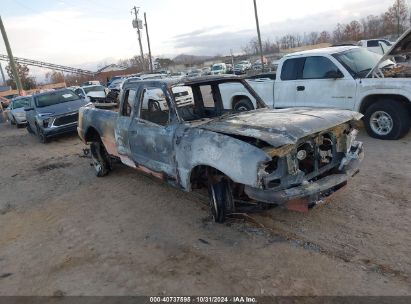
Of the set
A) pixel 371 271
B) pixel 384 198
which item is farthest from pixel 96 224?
pixel 384 198

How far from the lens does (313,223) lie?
14.6 feet

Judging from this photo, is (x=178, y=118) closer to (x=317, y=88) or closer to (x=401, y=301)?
(x=401, y=301)

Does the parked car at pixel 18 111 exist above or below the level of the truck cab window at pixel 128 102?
below

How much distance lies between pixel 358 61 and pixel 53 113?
30.3 ft

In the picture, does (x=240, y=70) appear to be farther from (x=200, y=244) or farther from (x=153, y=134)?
(x=200, y=244)

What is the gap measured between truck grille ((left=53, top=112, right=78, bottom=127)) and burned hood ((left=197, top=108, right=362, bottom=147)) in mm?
8807

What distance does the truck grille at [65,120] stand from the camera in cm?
1231

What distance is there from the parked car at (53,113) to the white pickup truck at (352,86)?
6.28 m

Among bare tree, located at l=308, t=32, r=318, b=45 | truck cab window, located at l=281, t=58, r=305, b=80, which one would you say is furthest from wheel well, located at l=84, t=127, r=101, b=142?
bare tree, located at l=308, t=32, r=318, b=45

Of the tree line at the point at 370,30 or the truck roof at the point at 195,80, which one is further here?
the tree line at the point at 370,30

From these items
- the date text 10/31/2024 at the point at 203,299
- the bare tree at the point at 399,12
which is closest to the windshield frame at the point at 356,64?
the date text 10/31/2024 at the point at 203,299

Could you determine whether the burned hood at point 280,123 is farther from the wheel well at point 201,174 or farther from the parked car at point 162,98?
the parked car at point 162,98

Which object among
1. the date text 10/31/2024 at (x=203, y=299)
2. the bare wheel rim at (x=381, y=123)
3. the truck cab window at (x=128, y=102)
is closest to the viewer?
the date text 10/31/2024 at (x=203, y=299)

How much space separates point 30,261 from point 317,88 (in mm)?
6555
